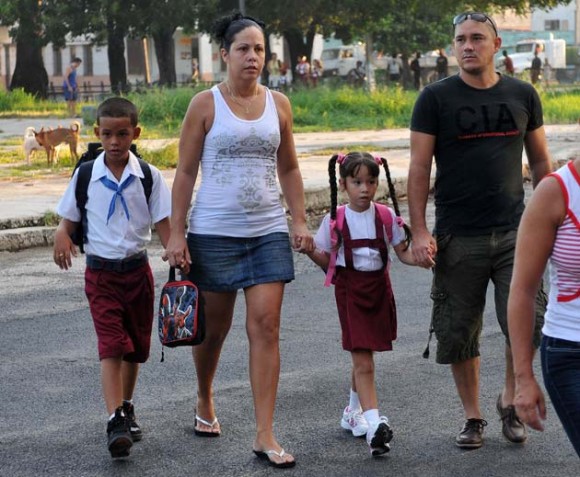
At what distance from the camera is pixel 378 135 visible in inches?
996

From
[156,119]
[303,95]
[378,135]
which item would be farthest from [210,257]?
[303,95]

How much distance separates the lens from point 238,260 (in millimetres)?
5746

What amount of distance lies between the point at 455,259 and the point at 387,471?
0.98 meters

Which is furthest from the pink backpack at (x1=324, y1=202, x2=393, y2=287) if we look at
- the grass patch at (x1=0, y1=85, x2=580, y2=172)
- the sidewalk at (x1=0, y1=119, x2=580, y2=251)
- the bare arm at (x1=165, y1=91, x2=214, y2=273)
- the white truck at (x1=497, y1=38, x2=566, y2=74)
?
the white truck at (x1=497, y1=38, x2=566, y2=74)

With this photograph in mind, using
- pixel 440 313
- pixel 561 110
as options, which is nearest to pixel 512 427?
pixel 440 313

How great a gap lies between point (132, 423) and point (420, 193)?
65.2 inches

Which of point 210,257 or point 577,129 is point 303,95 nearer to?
point 577,129

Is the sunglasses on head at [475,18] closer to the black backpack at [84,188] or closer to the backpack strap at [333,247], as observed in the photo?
the backpack strap at [333,247]

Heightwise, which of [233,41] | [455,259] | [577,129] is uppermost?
[233,41]

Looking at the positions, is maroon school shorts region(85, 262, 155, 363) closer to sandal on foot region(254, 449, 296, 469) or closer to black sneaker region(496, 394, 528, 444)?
sandal on foot region(254, 449, 296, 469)

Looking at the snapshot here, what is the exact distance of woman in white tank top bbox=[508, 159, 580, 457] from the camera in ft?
11.9

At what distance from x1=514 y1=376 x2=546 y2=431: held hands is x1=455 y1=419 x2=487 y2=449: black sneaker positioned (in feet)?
7.09

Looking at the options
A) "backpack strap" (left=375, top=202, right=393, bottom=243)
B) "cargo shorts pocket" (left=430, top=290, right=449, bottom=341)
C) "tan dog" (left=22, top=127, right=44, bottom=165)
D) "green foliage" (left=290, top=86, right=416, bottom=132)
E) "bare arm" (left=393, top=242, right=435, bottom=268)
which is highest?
"backpack strap" (left=375, top=202, right=393, bottom=243)

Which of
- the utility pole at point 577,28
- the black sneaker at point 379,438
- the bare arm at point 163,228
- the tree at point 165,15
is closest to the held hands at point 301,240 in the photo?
the bare arm at point 163,228
